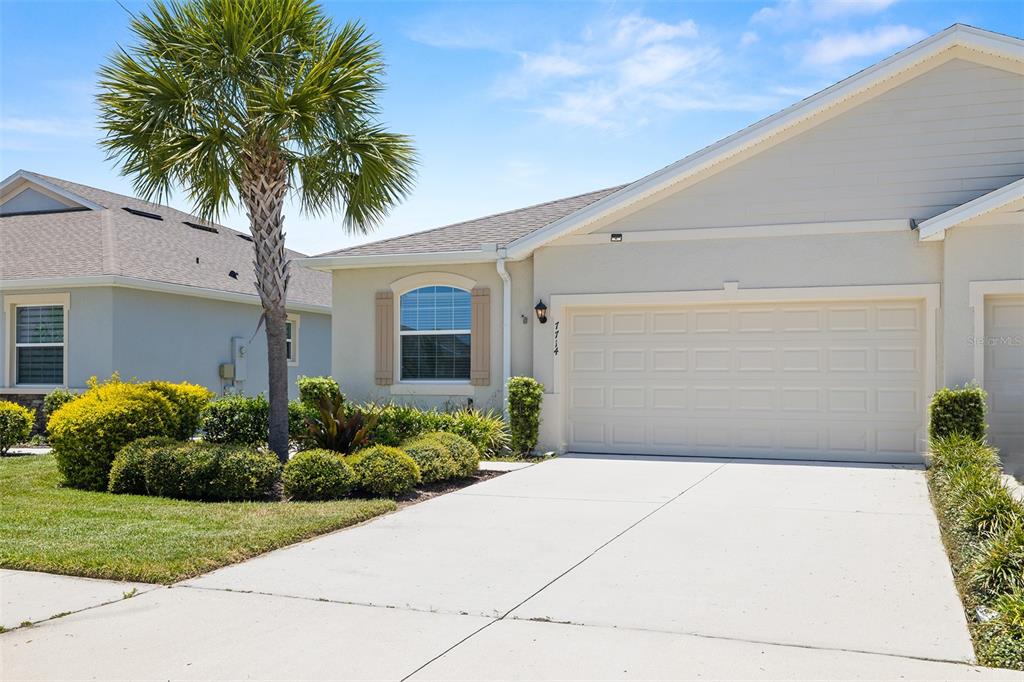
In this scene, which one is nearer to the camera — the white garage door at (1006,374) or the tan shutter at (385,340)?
the white garage door at (1006,374)

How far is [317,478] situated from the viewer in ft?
30.4

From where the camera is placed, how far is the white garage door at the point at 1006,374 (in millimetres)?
11430

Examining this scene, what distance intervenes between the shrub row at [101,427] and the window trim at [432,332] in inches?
175

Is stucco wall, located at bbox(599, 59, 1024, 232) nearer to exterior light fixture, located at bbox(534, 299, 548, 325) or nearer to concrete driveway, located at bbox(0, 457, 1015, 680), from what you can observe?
exterior light fixture, located at bbox(534, 299, 548, 325)

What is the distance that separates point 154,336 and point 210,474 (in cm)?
766

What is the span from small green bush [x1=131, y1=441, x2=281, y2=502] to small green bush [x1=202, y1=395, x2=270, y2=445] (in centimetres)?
330

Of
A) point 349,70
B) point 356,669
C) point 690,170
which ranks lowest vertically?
point 356,669

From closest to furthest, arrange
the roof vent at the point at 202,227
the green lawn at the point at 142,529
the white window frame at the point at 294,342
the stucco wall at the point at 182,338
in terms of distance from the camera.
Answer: the green lawn at the point at 142,529
the stucco wall at the point at 182,338
the white window frame at the point at 294,342
the roof vent at the point at 202,227

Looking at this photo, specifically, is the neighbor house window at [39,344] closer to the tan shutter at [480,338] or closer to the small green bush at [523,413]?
the tan shutter at [480,338]

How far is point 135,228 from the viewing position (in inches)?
695

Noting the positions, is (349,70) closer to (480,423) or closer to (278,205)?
(278,205)

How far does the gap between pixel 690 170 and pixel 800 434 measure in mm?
4223

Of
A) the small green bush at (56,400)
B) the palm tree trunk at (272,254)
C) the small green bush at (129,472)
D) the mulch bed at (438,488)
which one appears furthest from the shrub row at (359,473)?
the small green bush at (56,400)

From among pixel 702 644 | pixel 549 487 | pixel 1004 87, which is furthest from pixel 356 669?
pixel 1004 87
